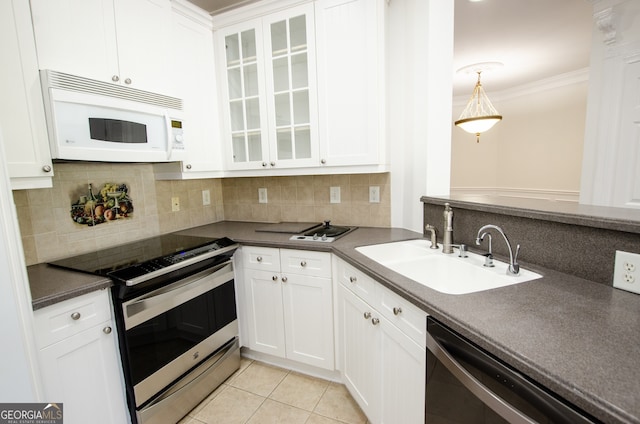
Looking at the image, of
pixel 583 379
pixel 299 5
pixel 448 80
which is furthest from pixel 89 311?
pixel 448 80

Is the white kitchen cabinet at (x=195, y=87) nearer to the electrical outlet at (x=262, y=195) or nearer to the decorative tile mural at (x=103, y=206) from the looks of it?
the decorative tile mural at (x=103, y=206)

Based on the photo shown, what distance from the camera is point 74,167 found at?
5.63ft

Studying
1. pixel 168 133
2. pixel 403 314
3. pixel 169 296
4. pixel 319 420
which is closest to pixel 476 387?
pixel 403 314

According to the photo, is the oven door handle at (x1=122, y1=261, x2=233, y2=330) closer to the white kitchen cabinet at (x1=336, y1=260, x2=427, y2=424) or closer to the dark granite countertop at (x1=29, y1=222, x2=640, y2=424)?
the dark granite countertop at (x1=29, y1=222, x2=640, y2=424)

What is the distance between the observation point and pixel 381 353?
137 cm

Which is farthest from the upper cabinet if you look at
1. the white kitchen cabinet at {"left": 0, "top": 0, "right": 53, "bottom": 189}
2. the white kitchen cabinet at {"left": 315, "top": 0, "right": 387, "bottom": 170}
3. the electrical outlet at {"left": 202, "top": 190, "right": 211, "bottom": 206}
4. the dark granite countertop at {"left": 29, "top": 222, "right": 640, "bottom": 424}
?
the white kitchen cabinet at {"left": 0, "top": 0, "right": 53, "bottom": 189}

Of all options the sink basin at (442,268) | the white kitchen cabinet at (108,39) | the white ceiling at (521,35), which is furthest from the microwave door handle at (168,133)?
the sink basin at (442,268)

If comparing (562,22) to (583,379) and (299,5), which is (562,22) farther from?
(583,379)

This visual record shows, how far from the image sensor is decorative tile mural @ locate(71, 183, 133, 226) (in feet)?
5.73

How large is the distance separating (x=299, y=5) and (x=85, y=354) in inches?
88.6

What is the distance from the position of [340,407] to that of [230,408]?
65 centimetres

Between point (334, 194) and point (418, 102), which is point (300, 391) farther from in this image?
point (418, 102)

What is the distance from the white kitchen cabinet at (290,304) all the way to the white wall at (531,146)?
455 centimetres

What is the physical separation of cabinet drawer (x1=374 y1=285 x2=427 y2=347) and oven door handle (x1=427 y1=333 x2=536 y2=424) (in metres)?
0.06
